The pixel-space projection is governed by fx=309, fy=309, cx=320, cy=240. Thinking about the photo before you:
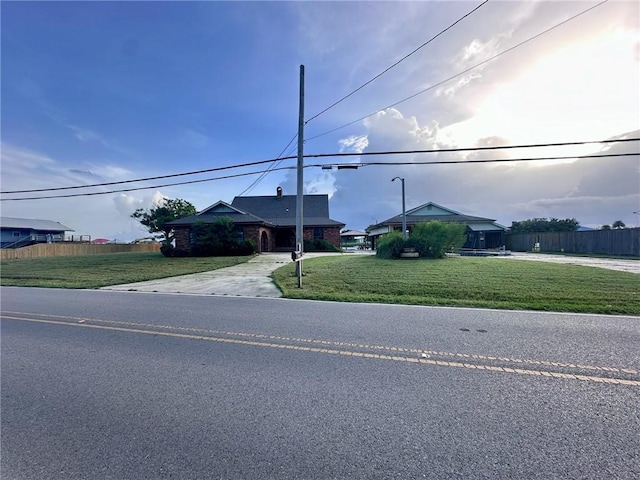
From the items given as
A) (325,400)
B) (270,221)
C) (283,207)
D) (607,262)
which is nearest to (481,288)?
(325,400)

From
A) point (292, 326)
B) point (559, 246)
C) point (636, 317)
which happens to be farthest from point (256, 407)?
point (559, 246)

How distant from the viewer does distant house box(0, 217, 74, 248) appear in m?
47.0

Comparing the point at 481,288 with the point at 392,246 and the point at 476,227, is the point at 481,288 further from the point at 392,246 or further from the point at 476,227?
the point at 476,227

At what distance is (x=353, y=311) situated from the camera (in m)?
6.95

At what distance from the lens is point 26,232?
4969 centimetres

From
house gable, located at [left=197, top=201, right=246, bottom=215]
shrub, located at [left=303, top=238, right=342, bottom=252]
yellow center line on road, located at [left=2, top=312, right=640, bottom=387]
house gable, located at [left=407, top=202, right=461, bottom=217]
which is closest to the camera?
yellow center line on road, located at [left=2, top=312, right=640, bottom=387]

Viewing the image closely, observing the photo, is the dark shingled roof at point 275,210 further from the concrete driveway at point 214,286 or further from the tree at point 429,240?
the concrete driveway at point 214,286

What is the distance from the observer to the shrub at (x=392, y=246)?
17.9 m

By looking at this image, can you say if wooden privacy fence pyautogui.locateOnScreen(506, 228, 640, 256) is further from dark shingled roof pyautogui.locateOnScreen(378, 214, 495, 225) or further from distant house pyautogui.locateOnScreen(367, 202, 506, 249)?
dark shingled roof pyautogui.locateOnScreen(378, 214, 495, 225)

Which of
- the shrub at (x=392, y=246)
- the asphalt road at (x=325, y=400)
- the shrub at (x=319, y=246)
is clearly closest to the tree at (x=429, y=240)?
the shrub at (x=392, y=246)

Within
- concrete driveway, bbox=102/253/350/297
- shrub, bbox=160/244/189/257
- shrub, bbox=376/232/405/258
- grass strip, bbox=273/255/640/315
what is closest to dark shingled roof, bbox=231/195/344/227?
shrub, bbox=160/244/189/257

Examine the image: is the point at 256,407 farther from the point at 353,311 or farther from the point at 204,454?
the point at 353,311

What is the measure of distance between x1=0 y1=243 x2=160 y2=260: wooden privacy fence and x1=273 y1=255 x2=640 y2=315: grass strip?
3466 centimetres

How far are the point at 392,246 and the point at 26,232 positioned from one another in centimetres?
6050
